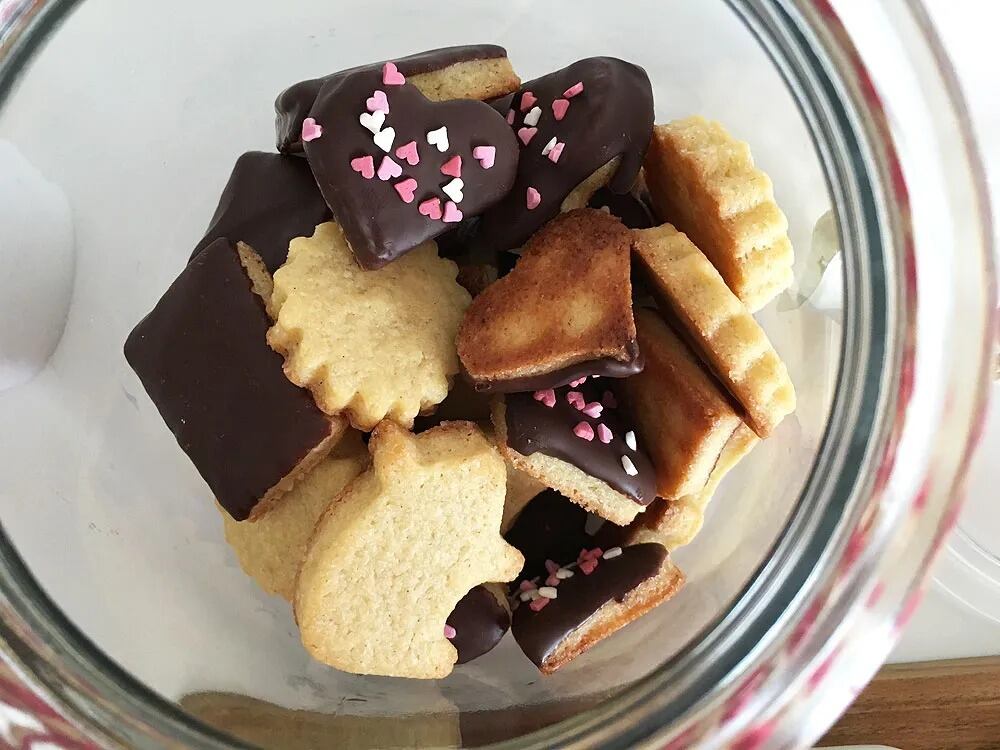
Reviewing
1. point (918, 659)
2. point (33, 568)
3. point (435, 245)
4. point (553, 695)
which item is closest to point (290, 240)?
point (435, 245)

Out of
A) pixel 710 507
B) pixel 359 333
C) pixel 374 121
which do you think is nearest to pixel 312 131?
pixel 374 121

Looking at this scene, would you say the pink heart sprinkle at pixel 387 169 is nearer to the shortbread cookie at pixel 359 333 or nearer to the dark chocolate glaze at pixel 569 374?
the shortbread cookie at pixel 359 333

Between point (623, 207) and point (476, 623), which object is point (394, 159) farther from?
point (476, 623)

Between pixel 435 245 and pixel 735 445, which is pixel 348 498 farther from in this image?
pixel 735 445

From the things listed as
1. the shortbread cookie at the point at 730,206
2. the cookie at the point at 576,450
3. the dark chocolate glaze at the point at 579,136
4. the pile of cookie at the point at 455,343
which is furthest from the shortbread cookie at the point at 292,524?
the shortbread cookie at the point at 730,206

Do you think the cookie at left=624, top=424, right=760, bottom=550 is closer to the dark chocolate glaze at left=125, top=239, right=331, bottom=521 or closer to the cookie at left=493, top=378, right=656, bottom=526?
the cookie at left=493, top=378, right=656, bottom=526

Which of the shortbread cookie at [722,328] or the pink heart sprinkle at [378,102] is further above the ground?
the pink heart sprinkle at [378,102]
